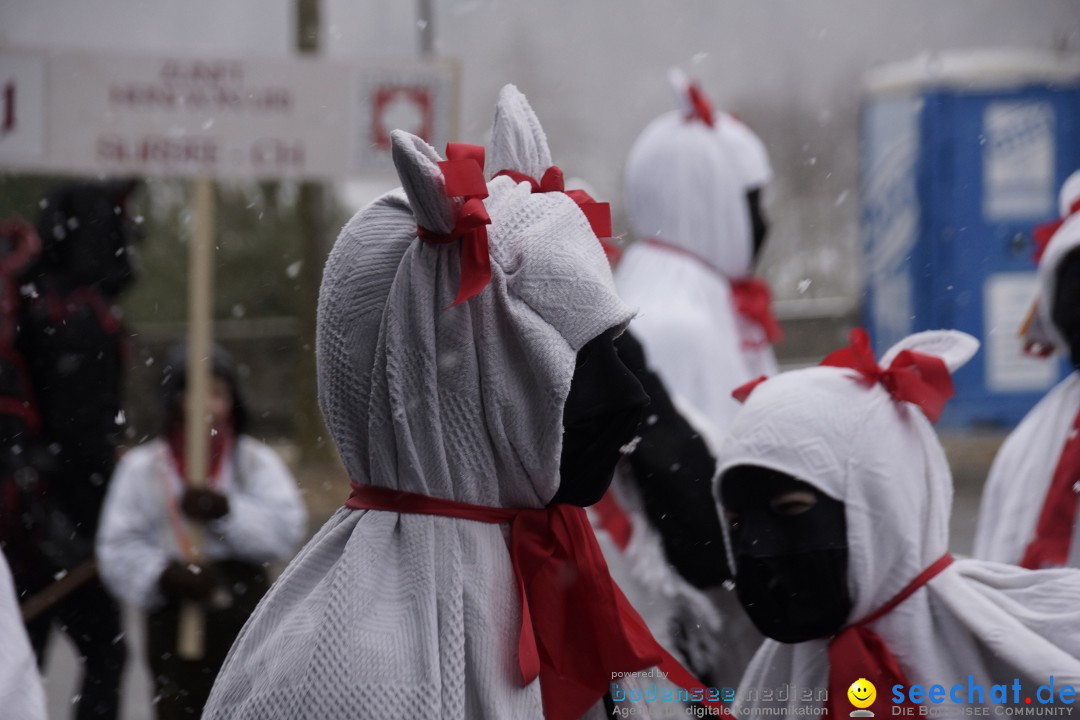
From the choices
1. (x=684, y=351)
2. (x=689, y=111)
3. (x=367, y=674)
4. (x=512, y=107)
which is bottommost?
(x=367, y=674)

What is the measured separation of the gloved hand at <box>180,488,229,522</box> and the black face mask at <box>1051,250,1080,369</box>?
2.82 meters

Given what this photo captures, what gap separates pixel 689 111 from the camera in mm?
4391

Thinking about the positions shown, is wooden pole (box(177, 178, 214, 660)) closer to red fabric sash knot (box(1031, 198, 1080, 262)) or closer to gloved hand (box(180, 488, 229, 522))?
gloved hand (box(180, 488, 229, 522))

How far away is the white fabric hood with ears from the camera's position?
7.97 ft

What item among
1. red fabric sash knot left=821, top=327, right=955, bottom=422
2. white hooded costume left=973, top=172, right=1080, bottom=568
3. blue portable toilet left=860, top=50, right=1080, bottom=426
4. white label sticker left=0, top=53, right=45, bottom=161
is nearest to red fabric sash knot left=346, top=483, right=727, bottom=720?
red fabric sash knot left=821, top=327, right=955, bottom=422

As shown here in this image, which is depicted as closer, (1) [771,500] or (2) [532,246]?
(2) [532,246]

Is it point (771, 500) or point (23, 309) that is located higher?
point (23, 309)

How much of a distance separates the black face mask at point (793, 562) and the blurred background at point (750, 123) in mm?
4633

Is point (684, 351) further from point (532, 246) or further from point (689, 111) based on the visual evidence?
point (532, 246)

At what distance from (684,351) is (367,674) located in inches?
85.3

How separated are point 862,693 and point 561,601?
80cm

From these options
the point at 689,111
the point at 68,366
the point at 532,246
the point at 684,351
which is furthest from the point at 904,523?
the point at 68,366

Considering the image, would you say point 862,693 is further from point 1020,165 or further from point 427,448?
point 1020,165

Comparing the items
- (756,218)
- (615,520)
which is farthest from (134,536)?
(756,218)
